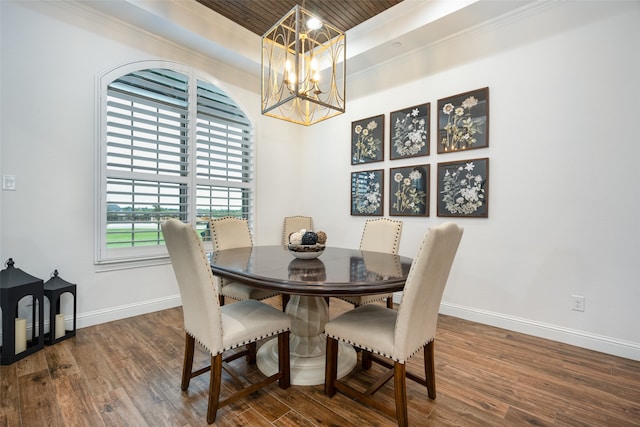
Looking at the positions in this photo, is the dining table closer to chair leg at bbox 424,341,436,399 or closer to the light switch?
chair leg at bbox 424,341,436,399

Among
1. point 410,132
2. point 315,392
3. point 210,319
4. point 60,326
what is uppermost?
point 410,132

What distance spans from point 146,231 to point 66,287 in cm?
80

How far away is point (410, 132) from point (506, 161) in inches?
40.6

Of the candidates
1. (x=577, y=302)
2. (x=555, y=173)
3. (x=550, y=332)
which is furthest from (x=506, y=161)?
(x=550, y=332)

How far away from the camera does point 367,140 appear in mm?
3752

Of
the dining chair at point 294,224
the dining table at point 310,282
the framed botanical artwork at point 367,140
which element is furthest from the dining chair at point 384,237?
the dining chair at point 294,224

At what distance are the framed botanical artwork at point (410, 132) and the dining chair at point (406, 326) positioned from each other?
202 cm

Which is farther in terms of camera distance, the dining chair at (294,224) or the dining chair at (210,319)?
the dining chair at (294,224)

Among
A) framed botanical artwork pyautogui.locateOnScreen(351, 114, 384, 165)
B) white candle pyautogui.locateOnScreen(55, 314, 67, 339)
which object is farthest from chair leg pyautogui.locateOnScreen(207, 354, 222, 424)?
framed botanical artwork pyautogui.locateOnScreen(351, 114, 384, 165)

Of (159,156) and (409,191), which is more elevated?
(159,156)

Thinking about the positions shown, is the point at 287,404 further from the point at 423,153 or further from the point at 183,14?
the point at 183,14

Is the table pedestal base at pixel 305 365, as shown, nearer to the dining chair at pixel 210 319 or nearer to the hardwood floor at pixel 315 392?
the hardwood floor at pixel 315 392

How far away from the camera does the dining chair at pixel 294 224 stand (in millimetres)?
4078

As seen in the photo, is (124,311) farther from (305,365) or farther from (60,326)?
(305,365)
